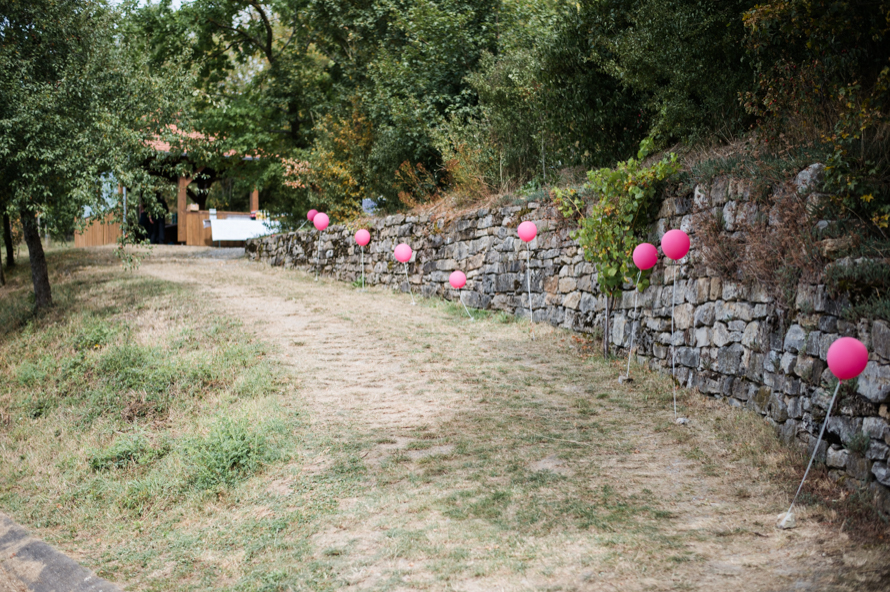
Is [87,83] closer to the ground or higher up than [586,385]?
higher up

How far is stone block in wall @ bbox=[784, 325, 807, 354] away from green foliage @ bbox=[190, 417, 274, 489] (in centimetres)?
448

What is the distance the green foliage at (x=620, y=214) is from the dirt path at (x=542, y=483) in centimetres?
119

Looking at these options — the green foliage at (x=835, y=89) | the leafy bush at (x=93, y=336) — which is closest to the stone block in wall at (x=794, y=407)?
the green foliage at (x=835, y=89)

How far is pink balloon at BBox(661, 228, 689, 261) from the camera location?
696cm

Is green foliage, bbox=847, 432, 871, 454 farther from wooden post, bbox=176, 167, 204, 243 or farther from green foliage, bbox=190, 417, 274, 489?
wooden post, bbox=176, 167, 204, 243

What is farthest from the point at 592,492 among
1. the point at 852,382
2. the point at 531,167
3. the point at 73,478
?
the point at 531,167

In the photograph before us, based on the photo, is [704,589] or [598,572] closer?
[704,589]

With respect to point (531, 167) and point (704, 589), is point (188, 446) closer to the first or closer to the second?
point (704, 589)

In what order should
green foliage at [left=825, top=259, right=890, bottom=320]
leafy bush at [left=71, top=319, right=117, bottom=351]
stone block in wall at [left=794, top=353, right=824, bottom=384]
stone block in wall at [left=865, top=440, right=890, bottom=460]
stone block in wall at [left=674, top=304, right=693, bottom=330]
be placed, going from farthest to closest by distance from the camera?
leafy bush at [left=71, top=319, right=117, bottom=351], stone block in wall at [left=674, top=304, right=693, bottom=330], stone block in wall at [left=794, top=353, right=824, bottom=384], green foliage at [left=825, top=259, right=890, bottom=320], stone block in wall at [left=865, top=440, right=890, bottom=460]

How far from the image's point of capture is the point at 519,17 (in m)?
16.0

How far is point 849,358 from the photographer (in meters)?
4.42

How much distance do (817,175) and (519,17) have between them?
459 inches

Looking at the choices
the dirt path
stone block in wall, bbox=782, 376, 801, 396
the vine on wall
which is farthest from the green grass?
the vine on wall

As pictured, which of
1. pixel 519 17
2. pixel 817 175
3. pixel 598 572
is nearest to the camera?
pixel 598 572
